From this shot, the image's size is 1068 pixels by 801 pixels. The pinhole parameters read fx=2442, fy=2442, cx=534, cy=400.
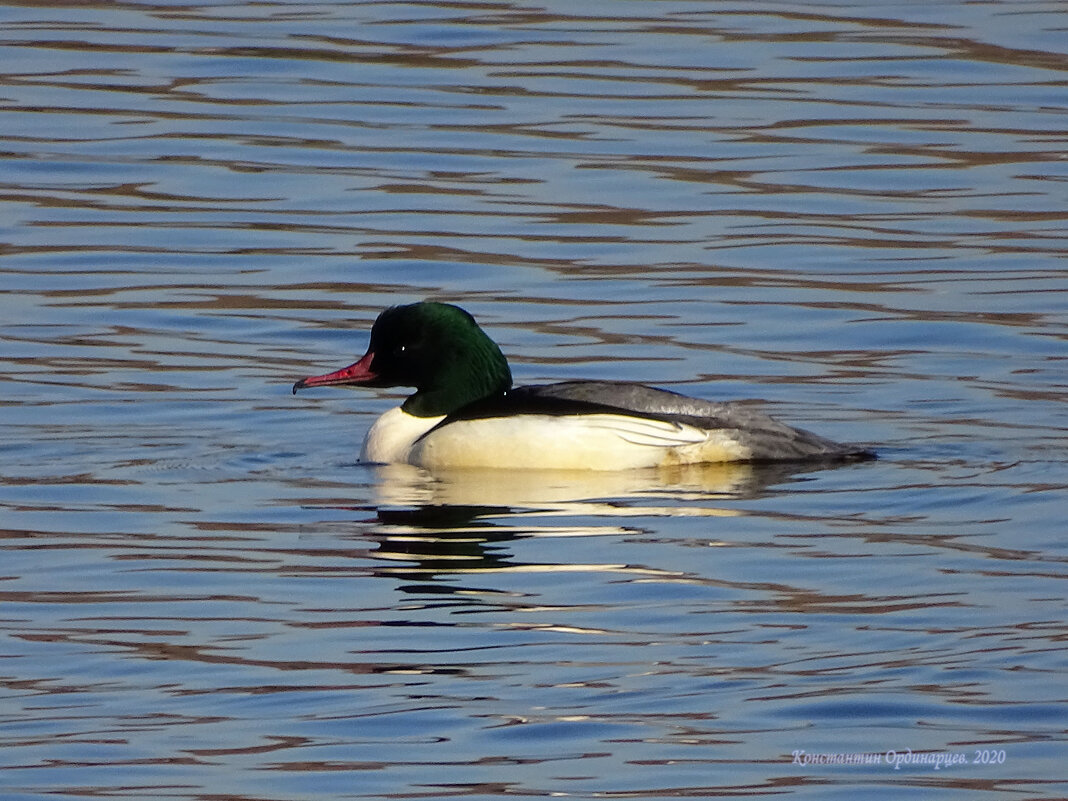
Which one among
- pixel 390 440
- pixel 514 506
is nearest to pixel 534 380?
pixel 390 440

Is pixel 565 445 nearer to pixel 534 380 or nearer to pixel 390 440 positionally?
pixel 390 440

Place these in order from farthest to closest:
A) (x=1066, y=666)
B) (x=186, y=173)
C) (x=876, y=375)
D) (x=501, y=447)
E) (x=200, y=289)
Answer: (x=186, y=173) < (x=200, y=289) < (x=876, y=375) < (x=501, y=447) < (x=1066, y=666)

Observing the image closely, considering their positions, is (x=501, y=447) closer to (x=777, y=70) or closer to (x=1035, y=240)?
(x=1035, y=240)

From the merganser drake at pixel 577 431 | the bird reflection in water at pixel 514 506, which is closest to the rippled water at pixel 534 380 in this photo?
the bird reflection in water at pixel 514 506

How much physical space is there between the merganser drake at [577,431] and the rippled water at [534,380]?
0.15 meters

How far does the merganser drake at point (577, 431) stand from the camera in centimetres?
1061

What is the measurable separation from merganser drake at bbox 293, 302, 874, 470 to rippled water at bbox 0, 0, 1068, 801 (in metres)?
0.15

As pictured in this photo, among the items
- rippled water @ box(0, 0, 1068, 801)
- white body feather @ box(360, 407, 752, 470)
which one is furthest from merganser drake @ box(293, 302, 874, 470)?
rippled water @ box(0, 0, 1068, 801)

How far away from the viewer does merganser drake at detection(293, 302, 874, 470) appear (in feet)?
34.8

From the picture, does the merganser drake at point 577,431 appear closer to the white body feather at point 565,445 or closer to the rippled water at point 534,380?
the white body feather at point 565,445

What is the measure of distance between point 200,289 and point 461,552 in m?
5.98

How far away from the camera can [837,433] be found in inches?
443

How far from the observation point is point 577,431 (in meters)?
10.7

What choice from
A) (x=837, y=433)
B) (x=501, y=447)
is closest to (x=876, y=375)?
(x=837, y=433)
